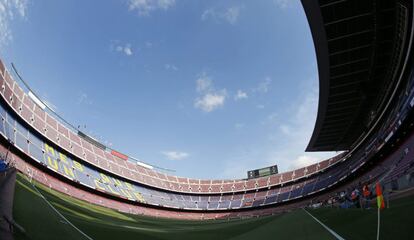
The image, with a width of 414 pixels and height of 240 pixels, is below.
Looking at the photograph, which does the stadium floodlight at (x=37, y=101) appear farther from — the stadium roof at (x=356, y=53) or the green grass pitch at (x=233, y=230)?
the stadium roof at (x=356, y=53)

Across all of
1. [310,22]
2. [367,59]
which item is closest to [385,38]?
[367,59]

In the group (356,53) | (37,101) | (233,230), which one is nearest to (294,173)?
(356,53)

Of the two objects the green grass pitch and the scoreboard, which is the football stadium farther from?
the scoreboard

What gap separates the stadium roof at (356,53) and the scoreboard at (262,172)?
160ft

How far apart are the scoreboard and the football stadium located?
34.0ft

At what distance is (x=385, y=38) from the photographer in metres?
21.5

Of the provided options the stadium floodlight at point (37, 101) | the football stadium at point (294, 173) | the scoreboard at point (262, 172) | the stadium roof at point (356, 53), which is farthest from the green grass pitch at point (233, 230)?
the scoreboard at point (262, 172)

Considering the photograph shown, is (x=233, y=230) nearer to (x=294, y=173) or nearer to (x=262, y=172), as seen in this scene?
(x=294, y=173)

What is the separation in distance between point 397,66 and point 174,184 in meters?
54.0

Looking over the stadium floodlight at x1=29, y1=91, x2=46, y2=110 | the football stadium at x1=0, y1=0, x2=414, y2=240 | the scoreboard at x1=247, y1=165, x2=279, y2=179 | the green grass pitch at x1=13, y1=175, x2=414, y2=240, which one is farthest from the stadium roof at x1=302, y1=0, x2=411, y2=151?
the scoreboard at x1=247, y1=165, x2=279, y2=179

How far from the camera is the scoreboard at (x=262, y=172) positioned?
81.6 meters

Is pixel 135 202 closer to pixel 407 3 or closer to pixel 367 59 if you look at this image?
pixel 367 59

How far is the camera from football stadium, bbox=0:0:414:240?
968cm

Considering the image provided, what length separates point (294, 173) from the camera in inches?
2758
